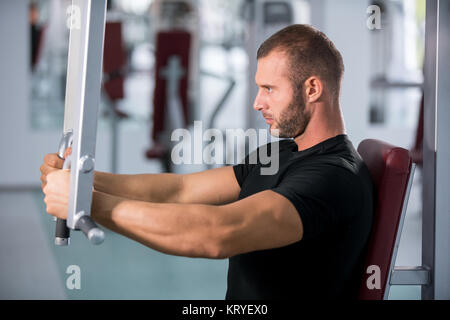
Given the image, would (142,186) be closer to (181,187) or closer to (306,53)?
(181,187)

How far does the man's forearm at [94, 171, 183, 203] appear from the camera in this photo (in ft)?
4.44

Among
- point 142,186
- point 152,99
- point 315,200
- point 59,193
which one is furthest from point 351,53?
point 59,193

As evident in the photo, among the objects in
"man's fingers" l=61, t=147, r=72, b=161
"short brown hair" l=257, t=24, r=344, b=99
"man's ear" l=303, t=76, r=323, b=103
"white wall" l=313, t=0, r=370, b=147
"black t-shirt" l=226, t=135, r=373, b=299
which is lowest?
"black t-shirt" l=226, t=135, r=373, b=299

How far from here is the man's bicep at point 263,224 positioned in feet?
3.11

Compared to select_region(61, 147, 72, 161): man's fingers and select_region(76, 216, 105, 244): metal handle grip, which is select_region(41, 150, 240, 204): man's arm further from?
select_region(76, 216, 105, 244): metal handle grip

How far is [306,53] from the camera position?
1118 millimetres

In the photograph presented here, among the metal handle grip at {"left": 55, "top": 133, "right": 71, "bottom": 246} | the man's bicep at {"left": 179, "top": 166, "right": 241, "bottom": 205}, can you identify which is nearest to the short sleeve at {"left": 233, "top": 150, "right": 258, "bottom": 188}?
the man's bicep at {"left": 179, "top": 166, "right": 241, "bottom": 205}

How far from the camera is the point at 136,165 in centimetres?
571

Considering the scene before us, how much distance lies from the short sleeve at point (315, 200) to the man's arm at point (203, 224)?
0.02 m

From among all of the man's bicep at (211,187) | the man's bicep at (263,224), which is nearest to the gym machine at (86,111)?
the man's bicep at (263,224)

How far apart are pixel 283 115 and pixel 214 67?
16.6ft

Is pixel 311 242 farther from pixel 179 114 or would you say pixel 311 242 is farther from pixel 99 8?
pixel 179 114

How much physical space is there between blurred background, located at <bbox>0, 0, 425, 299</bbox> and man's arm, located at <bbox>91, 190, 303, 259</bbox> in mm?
1170
